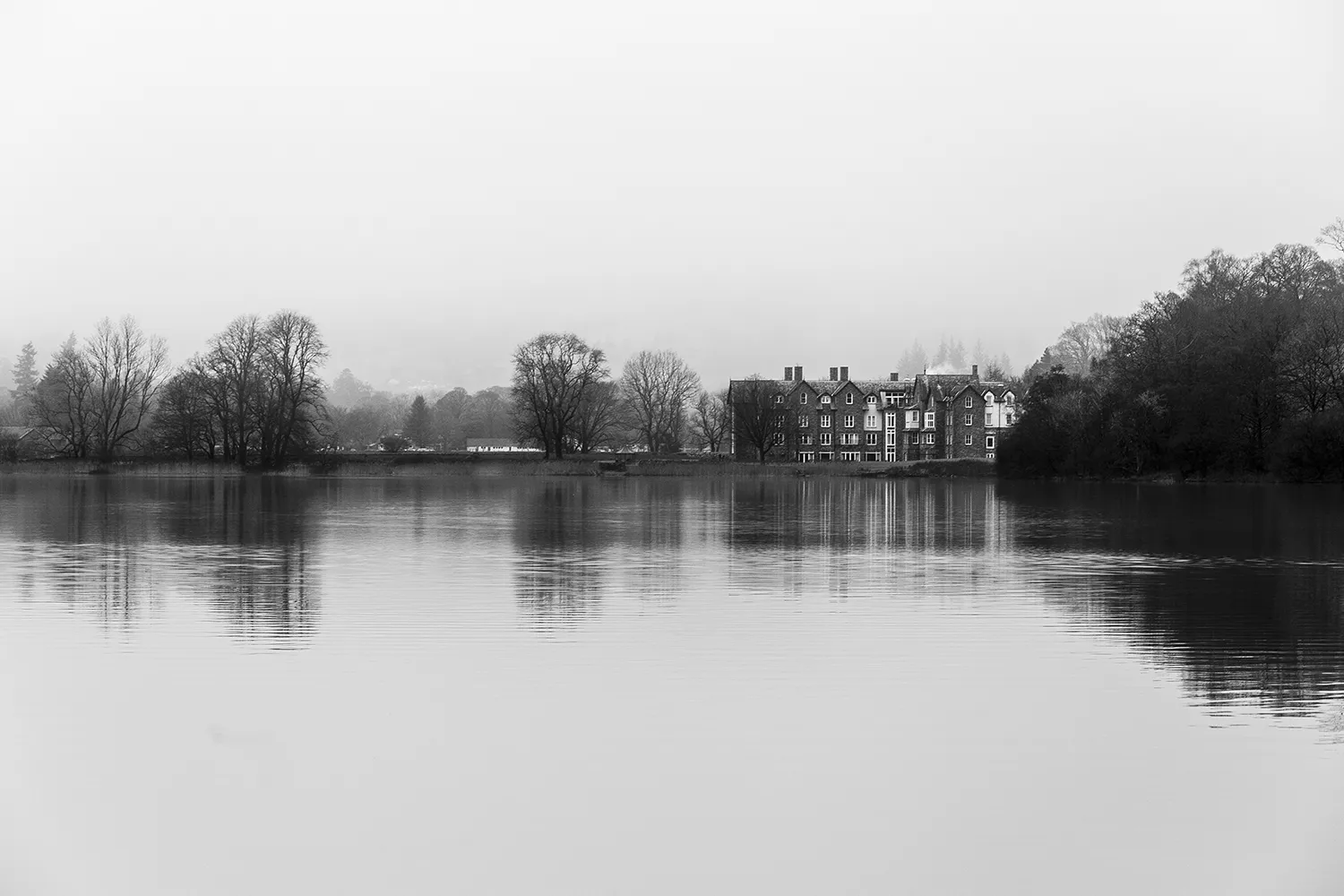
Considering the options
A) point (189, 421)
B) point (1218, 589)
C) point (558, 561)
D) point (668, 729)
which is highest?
point (189, 421)

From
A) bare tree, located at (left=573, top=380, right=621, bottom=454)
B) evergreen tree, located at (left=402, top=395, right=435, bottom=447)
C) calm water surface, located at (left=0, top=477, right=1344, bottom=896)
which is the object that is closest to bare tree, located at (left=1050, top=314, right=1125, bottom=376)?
bare tree, located at (left=573, top=380, right=621, bottom=454)

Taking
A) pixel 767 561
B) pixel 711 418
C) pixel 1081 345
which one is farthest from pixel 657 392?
pixel 767 561

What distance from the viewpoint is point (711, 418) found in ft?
404

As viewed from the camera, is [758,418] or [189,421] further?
[758,418]

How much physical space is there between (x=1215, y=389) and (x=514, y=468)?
145ft

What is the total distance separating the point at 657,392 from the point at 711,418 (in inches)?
288

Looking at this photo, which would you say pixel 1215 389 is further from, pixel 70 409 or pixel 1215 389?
pixel 70 409

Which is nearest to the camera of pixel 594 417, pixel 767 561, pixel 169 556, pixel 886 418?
pixel 767 561

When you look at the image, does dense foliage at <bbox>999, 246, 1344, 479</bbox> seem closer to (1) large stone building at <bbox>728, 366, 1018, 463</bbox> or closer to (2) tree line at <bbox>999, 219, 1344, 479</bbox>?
(2) tree line at <bbox>999, 219, 1344, 479</bbox>

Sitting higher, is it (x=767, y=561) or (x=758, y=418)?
(x=758, y=418)

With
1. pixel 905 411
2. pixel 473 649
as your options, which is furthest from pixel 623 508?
pixel 905 411

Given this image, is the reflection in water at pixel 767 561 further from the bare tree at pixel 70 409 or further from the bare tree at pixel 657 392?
the bare tree at pixel 657 392

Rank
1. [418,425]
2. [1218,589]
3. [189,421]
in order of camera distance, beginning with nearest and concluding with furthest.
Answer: [1218,589], [189,421], [418,425]

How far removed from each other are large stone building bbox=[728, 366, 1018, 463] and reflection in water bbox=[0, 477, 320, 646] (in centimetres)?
6808
